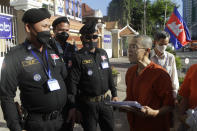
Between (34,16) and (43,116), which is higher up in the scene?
(34,16)

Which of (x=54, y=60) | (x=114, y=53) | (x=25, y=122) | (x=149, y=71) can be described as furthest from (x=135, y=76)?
(x=114, y=53)

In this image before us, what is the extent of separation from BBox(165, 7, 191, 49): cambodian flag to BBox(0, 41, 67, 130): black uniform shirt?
14.0 feet

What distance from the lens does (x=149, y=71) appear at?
2.03 m

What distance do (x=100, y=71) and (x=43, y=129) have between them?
1.14m

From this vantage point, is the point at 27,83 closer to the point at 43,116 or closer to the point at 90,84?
the point at 43,116

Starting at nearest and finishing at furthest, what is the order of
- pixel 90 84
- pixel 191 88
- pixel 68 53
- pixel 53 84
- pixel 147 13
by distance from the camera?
pixel 191 88 → pixel 53 84 → pixel 90 84 → pixel 68 53 → pixel 147 13

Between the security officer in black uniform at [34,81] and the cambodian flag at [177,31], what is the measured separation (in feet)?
13.9

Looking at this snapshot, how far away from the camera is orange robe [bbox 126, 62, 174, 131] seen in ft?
6.35

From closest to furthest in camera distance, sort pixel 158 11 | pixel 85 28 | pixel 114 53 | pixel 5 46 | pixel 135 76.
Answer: pixel 135 76 < pixel 85 28 < pixel 5 46 < pixel 114 53 < pixel 158 11

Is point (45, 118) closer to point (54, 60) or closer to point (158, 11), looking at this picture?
point (54, 60)

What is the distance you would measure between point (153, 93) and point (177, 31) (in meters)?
3.99

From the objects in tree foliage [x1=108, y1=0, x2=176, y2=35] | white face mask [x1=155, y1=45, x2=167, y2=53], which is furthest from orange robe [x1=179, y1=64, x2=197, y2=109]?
tree foliage [x1=108, y1=0, x2=176, y2=35]

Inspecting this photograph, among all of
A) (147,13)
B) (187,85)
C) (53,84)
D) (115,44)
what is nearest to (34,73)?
(53,84)

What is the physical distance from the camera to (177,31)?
5418 mm
